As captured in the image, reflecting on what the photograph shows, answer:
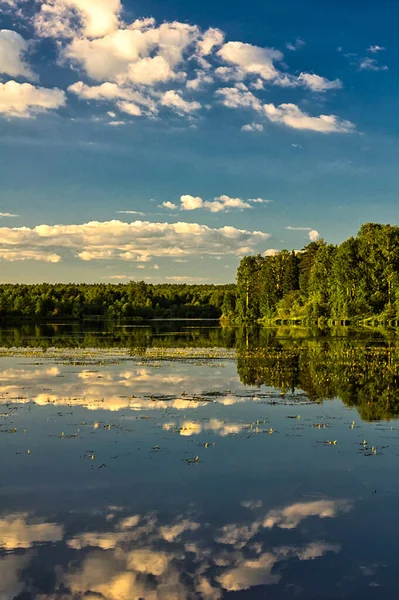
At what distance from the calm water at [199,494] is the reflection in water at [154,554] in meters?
0.04

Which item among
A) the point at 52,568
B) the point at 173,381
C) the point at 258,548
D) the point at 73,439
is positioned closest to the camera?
the point at 52,568

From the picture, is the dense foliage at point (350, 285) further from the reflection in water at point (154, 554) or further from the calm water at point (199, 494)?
the reflection in water at point (154, 554)

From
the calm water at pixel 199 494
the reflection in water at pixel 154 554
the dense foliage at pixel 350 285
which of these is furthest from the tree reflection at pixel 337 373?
the dense foliage at pixel 350 285

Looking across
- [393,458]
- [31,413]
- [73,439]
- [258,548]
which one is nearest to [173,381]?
[31,413]

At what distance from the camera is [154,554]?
11750 millimetres

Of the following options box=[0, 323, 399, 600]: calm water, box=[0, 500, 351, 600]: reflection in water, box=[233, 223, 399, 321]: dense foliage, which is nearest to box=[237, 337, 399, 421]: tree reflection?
box=[0, 323, 399, 600]: calm water

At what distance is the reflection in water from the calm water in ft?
0.12

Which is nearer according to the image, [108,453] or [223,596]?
[223,596]

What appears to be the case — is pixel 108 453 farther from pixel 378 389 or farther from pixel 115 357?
pixel 115 357

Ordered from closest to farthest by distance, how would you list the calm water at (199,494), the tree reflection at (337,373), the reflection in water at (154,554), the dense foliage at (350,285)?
the reflection in water at (154,554) → the calm water at (199,494) → the tree reflection at (337,373) → the dense foliage at (350,285)

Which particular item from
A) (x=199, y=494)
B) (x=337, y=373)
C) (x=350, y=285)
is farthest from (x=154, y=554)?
(x=350, y=285)

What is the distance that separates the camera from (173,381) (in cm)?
3753

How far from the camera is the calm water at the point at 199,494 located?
1082cm

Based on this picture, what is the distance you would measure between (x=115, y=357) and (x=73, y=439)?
3503 centimetres
